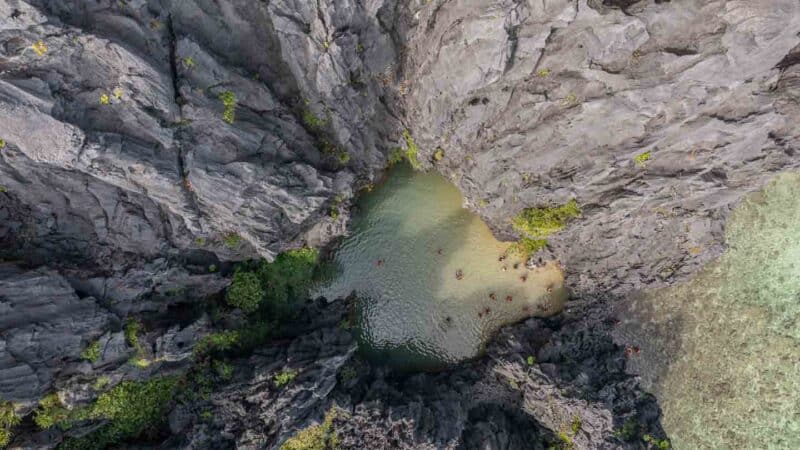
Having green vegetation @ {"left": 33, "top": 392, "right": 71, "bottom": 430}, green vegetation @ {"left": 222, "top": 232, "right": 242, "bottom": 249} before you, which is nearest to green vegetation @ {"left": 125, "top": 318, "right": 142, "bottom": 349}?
green vegetation @ {"left": 33, "top": 392, "right": 71, "bottom": 430}

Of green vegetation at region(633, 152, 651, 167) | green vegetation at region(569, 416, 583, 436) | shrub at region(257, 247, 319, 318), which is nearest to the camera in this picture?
green vegetation at region(633, 152, 651, 167)

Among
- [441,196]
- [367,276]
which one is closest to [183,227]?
[367,276]

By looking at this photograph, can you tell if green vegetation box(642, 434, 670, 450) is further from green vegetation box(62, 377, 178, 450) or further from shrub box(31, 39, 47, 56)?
shrub box(31, 39, 47, 56)

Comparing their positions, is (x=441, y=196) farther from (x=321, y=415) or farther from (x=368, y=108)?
(x=321, y=415)

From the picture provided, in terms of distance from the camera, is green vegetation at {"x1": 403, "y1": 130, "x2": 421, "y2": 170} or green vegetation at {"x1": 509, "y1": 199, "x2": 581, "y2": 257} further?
green vegetation at {"x1": 403, "y1": 130, "x2": 421, "y2": 170}

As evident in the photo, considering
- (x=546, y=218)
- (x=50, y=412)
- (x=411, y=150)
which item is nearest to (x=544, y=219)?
(x=546, y=218)

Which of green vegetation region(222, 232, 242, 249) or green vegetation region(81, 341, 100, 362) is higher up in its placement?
green vegetation region(222, 232, 242, 249)

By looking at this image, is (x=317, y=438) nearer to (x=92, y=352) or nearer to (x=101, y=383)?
(x=101, y=383)
